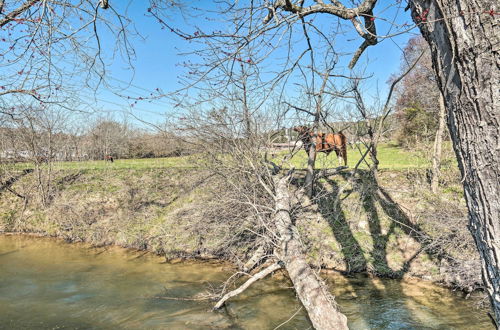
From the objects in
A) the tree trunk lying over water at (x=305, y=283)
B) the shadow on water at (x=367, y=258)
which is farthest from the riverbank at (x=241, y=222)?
the tree trunk lying over water at (x=305, y=283)

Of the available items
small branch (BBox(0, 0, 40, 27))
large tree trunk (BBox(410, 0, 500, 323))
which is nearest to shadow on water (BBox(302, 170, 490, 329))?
large tree trunk (BBox(410, 0, 500, 323))

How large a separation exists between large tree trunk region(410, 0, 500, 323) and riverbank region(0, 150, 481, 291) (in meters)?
5.09

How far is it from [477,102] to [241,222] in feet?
25.1

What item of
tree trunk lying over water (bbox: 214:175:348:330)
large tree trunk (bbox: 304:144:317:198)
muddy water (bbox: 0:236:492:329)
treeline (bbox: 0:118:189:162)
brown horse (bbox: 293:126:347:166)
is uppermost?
treeline (bbox: 0:118:189:162)

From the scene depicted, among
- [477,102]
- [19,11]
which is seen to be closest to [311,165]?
[19,11]

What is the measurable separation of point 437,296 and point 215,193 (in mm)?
6355

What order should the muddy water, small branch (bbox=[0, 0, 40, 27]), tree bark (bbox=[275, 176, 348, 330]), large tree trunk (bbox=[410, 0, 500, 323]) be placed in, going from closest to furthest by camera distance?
large tree trunk (bbox=[410, 0, 500, 323]) < small branch (bbox=[0, 0, 40, 27]) < tree bark (bbox=[275, 176, 348, 330]) < the muddy water

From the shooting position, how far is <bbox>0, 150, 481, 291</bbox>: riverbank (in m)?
7.56

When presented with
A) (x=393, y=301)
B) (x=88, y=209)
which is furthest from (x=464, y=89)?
(x=88, y=209)

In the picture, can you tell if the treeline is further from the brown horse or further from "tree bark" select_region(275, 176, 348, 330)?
"tree bark" select_region(275, 176, 348, 330)

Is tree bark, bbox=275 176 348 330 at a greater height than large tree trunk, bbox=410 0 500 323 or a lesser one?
lesser

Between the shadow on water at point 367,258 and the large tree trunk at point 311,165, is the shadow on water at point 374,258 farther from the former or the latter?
the large tree trunk at point 311,165

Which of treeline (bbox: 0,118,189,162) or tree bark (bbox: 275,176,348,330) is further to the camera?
treeline (bbox: 0,118,189,162)

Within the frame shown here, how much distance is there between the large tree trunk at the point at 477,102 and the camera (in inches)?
59.1
